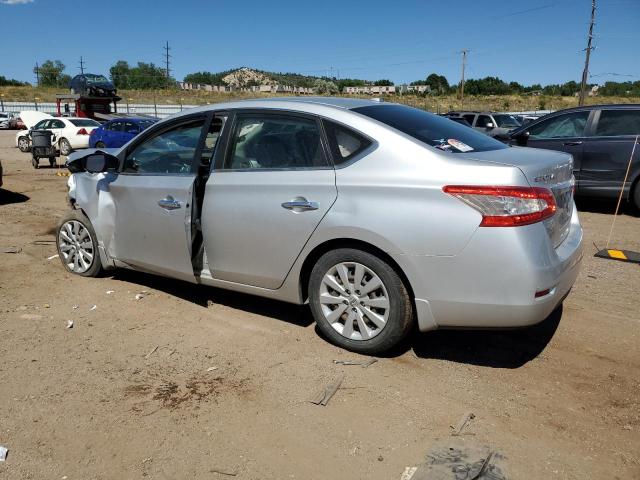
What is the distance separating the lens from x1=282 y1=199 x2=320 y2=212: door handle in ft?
12.0

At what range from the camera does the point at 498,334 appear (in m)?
4.12

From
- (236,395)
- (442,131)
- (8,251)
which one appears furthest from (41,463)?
(8,251)

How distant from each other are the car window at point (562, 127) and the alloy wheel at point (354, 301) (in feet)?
23.0

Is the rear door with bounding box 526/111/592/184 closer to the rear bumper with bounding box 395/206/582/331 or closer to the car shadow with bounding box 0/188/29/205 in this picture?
the rear bumper with bounding box 395/206/582/331

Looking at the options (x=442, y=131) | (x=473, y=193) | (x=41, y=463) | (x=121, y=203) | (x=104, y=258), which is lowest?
(x=41, y=463)

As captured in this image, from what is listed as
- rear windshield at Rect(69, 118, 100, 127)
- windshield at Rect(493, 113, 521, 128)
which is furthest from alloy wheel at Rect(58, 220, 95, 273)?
windshield at Rect(493, 113, 521, 128)

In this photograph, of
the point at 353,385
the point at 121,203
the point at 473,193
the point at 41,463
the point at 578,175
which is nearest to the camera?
the point at 41,463

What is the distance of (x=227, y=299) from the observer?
490 centimetres

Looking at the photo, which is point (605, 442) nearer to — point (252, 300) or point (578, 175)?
point (252, 300)

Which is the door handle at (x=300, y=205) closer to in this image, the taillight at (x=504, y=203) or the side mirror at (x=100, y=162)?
the taillight at (x=504, y=203)

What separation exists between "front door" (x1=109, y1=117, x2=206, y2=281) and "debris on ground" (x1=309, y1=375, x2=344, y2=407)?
5.27 ft

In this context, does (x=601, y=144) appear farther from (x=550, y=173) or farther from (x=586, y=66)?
(x=586, y=66)

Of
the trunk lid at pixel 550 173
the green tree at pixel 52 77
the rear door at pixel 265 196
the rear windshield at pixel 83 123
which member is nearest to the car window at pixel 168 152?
the rear door at pixel 265 196

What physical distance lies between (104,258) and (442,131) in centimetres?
332
